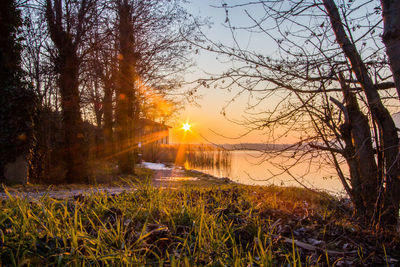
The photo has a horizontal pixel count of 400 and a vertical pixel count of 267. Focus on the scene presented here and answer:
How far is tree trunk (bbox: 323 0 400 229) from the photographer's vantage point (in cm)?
349

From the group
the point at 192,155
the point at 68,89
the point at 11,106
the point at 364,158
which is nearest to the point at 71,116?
the point at 68,89

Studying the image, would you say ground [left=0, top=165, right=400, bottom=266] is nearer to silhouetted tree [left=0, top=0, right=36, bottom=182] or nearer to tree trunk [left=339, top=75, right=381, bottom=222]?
tree trunk [left=339, top=75, right=381, bottom=222]

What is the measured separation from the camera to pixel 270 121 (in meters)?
3.98

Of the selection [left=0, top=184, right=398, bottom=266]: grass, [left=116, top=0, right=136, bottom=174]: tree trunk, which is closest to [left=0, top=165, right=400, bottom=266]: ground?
[left=0, top=184, right=398, bottom=266]: grass

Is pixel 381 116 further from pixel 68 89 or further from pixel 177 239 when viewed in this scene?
pixel 68 89

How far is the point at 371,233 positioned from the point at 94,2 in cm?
1018

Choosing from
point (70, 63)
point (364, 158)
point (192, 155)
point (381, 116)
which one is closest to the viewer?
point (381, 116)

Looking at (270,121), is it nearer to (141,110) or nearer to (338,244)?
(338,244)

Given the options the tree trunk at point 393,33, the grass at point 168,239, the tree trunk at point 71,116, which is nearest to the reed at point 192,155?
the tree trunk at point 71,116

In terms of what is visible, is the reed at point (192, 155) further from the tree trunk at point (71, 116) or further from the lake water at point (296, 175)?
the tree trunk at point (71, 116)

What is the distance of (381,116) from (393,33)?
1.15 m

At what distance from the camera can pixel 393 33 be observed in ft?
9.21

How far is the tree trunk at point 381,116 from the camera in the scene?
3492 mm

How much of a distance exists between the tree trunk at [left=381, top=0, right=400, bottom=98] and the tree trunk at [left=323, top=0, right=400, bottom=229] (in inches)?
25.2
